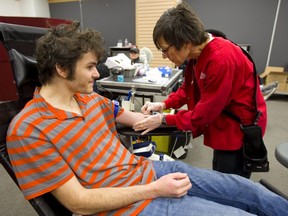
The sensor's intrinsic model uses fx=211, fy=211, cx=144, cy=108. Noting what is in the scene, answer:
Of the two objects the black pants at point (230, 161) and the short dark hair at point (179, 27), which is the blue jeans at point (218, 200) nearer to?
the black pants at point (230, 161)

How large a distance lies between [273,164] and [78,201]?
2.07 m

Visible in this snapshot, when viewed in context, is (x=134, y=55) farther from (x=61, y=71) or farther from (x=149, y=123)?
(x=61, y=71)

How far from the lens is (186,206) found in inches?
32.3

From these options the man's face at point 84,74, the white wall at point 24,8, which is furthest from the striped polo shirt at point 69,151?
the white wall at point 24,8

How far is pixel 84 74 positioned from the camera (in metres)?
0.87

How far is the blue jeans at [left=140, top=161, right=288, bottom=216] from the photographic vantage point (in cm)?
81

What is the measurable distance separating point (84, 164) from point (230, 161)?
81cm

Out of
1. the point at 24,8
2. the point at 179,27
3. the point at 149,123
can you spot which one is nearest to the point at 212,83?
the point at 179,27

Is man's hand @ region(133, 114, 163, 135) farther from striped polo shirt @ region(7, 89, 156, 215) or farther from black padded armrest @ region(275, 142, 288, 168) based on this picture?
black padded armrest @ region(275, 142, 288, 168)

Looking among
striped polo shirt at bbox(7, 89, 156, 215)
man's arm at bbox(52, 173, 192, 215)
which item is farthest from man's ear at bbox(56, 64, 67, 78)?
man's arm at bbox(52, 173, 192, 215)

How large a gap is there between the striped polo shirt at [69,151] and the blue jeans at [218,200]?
0.33 ft

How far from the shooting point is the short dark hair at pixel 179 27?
0.91 m

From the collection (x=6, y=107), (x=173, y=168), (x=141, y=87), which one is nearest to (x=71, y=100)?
(x=6, y=107)

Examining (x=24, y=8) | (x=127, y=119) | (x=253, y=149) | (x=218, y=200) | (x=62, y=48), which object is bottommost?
(x=218, y=200)
